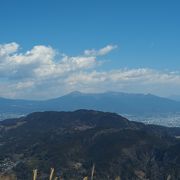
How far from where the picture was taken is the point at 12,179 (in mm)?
181500

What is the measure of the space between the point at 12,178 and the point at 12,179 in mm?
4744

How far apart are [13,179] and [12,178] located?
115 inches

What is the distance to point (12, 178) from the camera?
186m

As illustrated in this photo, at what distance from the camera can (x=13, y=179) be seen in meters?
183

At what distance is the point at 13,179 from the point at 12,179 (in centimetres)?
192
